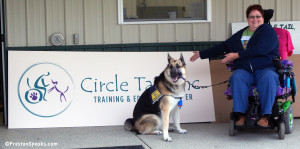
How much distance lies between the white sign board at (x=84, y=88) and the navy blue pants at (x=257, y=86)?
4.49 ft

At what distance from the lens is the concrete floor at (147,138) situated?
4.79m

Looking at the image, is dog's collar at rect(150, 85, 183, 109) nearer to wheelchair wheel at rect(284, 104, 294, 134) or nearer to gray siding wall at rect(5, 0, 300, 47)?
wheelchair wheel at rect(284, 104, 294, 134)

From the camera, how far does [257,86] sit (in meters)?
4.92

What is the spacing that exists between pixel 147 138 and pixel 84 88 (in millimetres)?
1497

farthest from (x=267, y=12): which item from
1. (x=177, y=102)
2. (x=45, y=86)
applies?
(x=45, y=86)

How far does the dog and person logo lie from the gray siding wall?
0.67m

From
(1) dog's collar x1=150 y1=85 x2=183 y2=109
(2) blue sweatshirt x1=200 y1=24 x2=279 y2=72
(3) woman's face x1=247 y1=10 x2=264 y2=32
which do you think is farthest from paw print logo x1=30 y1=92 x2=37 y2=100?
(3) woman's face x1=247 y1=10 x2=264 y2=32

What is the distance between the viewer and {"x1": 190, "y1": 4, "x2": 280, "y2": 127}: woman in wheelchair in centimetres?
480

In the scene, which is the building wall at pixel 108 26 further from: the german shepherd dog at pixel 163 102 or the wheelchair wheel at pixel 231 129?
the german shepherd dog at pixel 163 102

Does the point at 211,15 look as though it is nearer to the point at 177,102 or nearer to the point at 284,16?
the point at 284,16

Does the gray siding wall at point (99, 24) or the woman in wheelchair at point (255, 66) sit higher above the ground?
the gray siding wall at point (99, 24)

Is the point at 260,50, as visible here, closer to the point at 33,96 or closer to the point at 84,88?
the point at 84,88

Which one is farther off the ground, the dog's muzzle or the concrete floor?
the dog's muzzle

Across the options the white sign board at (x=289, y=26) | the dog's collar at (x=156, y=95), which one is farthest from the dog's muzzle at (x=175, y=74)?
the white sign board at (x=289, y=26)
